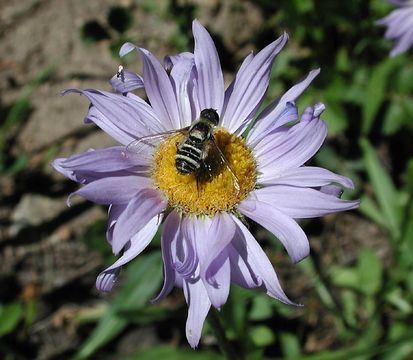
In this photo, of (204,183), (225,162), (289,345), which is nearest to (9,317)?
(289,345)

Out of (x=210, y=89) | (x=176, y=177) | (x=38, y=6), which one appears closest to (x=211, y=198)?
(x=176, y=177)

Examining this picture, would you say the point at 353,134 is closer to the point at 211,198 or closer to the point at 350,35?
the point at 350,35

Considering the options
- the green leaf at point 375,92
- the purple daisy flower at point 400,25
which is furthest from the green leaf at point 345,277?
the purple daisy flower at point 400,25

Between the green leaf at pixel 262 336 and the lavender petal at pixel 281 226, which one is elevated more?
the lavender petal at pixel 281 226

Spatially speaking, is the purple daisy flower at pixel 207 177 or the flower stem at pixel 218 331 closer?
the purple daisy flower at pixel 207 177

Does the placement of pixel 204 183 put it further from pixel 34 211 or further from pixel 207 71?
pixel 34 211

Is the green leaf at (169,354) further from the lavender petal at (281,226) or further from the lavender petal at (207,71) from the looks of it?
the lavender petal at (207,71)

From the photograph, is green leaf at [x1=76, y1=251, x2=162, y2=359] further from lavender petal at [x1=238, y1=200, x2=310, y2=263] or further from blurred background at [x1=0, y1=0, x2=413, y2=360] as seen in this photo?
lavender petal at [x1=238, y1=200, x2=310, y2=263]

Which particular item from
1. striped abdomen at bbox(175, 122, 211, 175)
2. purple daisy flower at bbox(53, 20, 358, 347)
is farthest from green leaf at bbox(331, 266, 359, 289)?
striped abdomen at bbox(175, 122, 211, 175)
